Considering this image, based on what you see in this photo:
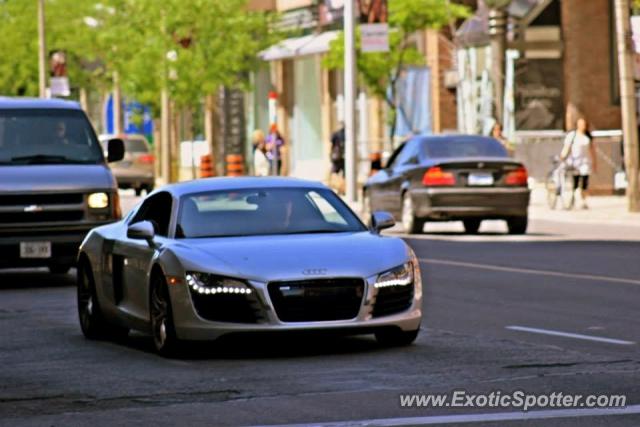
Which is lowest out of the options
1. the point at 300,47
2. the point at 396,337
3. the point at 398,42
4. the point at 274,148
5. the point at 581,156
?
the point at 396,337

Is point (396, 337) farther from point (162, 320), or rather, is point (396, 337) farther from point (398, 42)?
point (398, 42)

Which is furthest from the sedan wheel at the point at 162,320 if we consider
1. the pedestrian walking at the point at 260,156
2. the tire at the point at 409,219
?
the pedestrian walking at the point at 260,156

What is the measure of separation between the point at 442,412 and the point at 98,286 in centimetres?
573

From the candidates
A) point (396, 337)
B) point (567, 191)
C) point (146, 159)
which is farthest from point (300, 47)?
point (396, 337)

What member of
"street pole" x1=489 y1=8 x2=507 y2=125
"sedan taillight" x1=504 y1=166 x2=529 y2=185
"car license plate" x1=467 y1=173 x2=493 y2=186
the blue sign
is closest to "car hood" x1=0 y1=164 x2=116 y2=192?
"car license plate" x1=467 y1=173 x2=493 y2=186

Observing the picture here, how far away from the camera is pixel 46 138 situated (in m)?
22.8

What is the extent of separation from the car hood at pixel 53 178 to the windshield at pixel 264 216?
7.08 m

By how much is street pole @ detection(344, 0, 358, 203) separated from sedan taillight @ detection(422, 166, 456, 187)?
14.5 meters

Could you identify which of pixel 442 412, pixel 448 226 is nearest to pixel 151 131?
pixel 448 226

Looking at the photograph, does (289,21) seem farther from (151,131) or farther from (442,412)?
(442,412)

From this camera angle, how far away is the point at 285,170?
66500 millimetres

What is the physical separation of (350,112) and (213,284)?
33.1m

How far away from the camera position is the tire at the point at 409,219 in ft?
105

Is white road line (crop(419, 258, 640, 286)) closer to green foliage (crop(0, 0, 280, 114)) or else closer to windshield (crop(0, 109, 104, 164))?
windshield (crop(0, 109, 104, 164))
